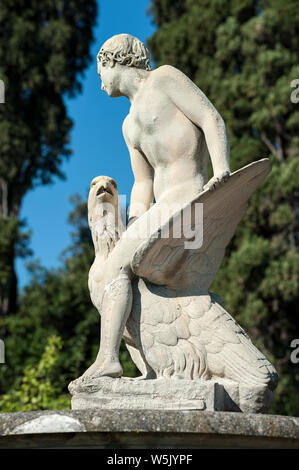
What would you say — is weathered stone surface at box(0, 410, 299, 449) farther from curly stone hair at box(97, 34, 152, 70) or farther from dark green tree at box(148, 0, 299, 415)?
dark green tree at box(148, 0, 299, 415)

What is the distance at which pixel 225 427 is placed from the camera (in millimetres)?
3537

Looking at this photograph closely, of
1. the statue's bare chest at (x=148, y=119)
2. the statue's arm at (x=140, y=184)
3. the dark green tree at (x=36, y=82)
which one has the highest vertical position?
the dark green tree at (x=36, y=82)

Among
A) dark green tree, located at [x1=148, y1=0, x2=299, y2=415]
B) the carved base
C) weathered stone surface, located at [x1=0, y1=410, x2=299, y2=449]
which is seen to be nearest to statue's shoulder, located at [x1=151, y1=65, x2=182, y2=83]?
the carved base

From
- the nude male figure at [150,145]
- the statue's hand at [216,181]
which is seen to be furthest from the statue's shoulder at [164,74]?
the statue's hand at [216,181]

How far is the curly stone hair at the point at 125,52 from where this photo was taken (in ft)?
15.8

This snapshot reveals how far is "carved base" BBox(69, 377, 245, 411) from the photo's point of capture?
408cm

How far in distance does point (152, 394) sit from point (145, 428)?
25.1 inches

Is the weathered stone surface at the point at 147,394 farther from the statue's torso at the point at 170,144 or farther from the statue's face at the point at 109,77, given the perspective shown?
the statue's face at the point at 109,77

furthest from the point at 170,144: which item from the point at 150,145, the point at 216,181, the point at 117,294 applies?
the point at 117,294

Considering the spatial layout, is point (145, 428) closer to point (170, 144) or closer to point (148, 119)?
point (170, 144)

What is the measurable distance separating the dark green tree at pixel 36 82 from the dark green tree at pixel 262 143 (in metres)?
4.22

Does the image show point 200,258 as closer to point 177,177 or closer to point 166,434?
point 177,177

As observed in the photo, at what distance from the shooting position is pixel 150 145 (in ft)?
15.6
